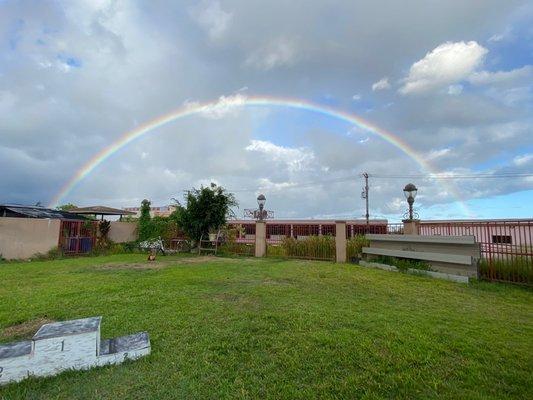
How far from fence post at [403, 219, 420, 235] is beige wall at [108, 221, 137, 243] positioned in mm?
13488

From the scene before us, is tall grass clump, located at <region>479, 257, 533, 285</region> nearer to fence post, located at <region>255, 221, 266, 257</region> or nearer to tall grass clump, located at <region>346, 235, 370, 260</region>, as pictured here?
tall grass clump, located at <region>346, 235, 370, 260</region>

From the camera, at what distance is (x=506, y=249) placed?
23.5 feet

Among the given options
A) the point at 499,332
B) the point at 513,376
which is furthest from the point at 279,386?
the point at 499,332

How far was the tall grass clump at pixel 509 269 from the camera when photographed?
673 cm

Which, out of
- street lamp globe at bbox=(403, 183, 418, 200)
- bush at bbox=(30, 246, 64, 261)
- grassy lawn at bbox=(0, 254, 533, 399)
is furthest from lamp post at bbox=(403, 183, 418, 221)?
bush at bbox=(30, 246, 64, 261)

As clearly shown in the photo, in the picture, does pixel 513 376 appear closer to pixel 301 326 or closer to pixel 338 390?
pixel 338 390

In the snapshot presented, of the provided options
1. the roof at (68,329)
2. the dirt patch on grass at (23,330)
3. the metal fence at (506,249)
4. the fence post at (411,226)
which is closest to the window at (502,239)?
the metal fence at (506,249)

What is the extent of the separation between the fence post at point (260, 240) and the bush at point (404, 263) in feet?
16.5

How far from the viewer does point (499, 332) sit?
3.65 meters

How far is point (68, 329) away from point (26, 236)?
39.8 feet

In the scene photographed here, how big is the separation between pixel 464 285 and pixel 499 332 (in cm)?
357

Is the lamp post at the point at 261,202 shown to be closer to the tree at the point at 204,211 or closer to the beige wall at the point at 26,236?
the tree at the point at 204,211

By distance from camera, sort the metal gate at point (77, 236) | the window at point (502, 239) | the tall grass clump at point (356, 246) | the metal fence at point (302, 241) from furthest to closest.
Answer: the metal gate at point (77, 236), the metal fence at point (302, 241), the tall grass clump at point (356, 246), the window at point (502, 239)

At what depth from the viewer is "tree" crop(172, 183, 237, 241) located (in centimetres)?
1416
